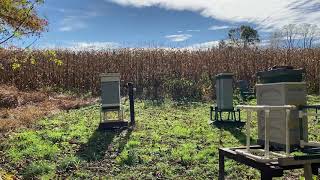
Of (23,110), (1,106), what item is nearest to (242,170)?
(23,110)

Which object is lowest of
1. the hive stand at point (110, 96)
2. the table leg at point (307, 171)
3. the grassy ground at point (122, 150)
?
the grassy ground at point (122, 150)

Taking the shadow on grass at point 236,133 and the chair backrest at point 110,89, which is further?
the chair backrest at point 110,89

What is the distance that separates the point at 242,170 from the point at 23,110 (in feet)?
31.3

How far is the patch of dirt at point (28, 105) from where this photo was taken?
41.5ft

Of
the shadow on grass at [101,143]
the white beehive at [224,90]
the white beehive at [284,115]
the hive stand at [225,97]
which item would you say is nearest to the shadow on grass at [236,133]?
the hive stand at [225,97]

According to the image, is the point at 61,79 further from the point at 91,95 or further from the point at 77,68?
the point at 91,95

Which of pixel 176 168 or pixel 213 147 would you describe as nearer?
pixel 176 168

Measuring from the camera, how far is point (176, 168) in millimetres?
7871

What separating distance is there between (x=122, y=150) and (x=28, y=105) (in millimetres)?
8077

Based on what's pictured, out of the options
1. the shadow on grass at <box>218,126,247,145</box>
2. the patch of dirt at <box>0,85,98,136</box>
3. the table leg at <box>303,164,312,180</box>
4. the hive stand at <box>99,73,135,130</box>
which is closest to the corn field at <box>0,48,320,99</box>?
the patch of dirt at <box>0,85,98,136</box>

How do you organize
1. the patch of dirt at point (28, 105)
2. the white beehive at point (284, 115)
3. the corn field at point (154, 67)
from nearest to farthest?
the white beehive at point (284, 115), the patch of dirt at point (28, 105), the corn field at point (154, 67)

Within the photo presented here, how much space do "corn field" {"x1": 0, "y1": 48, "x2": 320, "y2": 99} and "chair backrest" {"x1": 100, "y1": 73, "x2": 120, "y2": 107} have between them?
8.12 metres

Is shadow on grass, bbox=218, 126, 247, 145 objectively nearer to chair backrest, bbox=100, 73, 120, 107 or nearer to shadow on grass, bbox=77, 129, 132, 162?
shadow on grass, bbox=77, 129, 132, 162

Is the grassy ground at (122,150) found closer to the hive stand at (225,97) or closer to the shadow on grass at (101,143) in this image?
the shadow on grass at (101,143)
